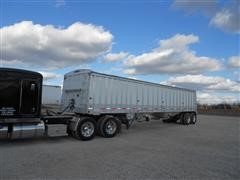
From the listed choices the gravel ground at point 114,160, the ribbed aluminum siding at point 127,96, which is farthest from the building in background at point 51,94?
the gravel ground at point 114,160

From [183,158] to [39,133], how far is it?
5.73 metres

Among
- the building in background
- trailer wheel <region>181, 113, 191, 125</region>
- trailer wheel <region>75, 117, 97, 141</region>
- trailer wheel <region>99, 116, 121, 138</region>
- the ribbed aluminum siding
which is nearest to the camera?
trailer wheel <region>75, 117, 97, 141</region>

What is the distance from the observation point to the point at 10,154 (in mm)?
7977

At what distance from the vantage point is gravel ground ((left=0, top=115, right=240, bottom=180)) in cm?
607

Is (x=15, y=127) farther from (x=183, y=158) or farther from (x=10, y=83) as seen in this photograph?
(x=183, y=158)

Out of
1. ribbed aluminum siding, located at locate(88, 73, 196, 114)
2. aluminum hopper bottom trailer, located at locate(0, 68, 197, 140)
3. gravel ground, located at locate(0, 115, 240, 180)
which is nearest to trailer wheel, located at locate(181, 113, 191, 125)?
ribbed aluminum siding, located at locate(88, 73, 196, 114)

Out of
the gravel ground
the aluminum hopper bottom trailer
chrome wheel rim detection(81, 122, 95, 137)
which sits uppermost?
the aluminum hopper bottom trailer

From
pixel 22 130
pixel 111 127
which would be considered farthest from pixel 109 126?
pixel 22 130

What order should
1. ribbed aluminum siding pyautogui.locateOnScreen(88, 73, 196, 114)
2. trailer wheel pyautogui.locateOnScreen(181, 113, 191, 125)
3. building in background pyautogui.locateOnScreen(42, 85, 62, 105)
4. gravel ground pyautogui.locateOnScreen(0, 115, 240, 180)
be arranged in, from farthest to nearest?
building in background pyautogui.locateOnScreen(42, 85, 62, 105)
trailer wheel pyautogui.locateOnScreen(181, 113, 191, 125)
ribbed aluminum siding pyautogui.locateOnScreen(88, 73, 196, 114)
gravel ground pyautogui.locateOnScreen(0, 115, 240, 180)

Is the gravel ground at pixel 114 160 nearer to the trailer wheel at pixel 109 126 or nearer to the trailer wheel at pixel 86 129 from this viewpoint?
the trailer wheel at pixel 86 129

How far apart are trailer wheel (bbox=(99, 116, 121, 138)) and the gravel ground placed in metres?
1.24

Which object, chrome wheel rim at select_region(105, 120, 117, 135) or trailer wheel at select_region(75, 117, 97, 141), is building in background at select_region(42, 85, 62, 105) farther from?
trailer wheel at select_region(75, 117, 97, 141)

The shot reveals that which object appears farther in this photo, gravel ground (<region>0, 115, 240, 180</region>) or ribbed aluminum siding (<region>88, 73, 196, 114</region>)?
ribbed aluminum siding (<region>88, 73, 196, 114</region>)

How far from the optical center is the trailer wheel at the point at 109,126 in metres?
11.8
